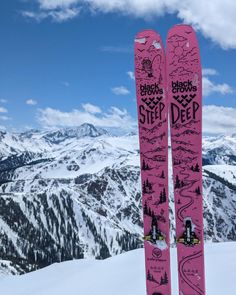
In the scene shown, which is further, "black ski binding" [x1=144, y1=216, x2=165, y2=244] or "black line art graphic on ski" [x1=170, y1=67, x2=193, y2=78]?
"black ski binding" [x1=144, y1=216, x2=165, y2=244]

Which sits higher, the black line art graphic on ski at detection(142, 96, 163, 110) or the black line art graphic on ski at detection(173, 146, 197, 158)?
the black line art graphic on ski at detection(142, 96, 163, 110)

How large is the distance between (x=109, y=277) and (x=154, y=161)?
16.4m

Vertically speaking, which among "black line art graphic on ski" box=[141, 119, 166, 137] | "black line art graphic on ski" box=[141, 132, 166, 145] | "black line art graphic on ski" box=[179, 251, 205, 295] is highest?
"black line art graphic on ski" box=[141, 119, 166, 137]

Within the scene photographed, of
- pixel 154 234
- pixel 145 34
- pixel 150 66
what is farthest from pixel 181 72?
pixel 154 234

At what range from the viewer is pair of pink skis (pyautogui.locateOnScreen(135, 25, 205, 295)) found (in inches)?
666

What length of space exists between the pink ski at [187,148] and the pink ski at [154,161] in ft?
1.43

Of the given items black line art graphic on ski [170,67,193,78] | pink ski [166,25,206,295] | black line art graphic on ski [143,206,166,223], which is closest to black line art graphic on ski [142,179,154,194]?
black line art graphic on ski [143,206,166,223]

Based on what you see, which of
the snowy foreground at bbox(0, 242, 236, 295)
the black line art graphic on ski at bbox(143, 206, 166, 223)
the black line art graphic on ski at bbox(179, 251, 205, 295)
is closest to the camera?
the black line art graphic on ski at bbox(179, 251, 205, 295)

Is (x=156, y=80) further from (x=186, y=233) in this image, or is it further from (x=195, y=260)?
(x=195, y=260)

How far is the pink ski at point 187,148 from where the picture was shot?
55.4 feet

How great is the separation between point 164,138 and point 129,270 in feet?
56.4

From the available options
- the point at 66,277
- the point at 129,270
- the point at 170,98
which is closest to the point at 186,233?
the point at 170,98

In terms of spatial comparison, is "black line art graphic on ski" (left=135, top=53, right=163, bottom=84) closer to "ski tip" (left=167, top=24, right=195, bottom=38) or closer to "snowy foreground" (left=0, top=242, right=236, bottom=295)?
"ski tip" (left=167, top=24, right=195, bottom=38)

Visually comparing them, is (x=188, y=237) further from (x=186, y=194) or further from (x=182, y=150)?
(x=182, y=150)
